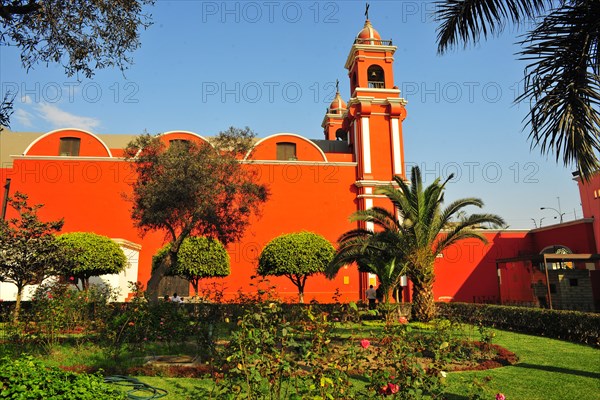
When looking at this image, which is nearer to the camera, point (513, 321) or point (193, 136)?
point (513, 321)

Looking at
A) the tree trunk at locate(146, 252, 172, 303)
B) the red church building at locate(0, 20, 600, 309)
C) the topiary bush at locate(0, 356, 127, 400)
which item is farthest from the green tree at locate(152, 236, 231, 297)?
the topiary bush at locate(0, 356, 127, 400)

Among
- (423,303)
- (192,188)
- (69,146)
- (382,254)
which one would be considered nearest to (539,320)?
(423,303)

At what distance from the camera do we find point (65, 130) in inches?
927

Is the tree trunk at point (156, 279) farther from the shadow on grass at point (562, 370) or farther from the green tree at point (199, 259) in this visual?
the shadow on grass at point (562, 370)

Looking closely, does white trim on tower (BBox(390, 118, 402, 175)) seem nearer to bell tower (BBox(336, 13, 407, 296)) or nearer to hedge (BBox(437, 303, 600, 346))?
bell tower (BBox(336, 13, 407, 296))

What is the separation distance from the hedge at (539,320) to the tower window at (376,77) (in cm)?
1409

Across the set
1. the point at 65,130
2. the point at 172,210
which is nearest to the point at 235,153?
the point at 172,210

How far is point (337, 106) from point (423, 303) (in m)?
25.5

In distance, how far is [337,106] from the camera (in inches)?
1459

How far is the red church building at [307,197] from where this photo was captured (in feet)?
74.0

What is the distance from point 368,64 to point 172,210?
1598 cm

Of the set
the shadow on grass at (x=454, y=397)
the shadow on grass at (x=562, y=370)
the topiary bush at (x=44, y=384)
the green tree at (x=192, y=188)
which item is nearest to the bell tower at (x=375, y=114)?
the green tree at (x=192, y=188)

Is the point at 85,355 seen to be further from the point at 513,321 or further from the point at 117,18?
the point at 513,321

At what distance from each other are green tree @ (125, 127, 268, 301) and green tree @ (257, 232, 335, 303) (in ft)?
11.0
